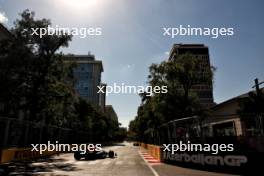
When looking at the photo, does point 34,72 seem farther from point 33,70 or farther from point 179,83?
point 179,83

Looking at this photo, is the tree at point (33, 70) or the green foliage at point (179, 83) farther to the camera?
the green foliage at point (179, 83)

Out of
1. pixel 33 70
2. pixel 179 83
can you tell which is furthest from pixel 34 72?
pixel 179 83

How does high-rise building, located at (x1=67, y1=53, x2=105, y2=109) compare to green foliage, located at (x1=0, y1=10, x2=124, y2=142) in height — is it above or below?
above

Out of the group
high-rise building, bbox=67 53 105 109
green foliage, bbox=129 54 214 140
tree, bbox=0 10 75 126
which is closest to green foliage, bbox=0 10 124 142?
tree, bbox=0 10 75 126

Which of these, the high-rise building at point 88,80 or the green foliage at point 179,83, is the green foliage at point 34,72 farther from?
the high-rise building at point 88,80

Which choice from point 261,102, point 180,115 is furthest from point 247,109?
point 180,115

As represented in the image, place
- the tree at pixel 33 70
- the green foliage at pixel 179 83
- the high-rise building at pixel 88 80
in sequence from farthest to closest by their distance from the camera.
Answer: the high-rise building at pixel 88 80
the green foliage at pixel 179 83
the tree at pixel 33 70

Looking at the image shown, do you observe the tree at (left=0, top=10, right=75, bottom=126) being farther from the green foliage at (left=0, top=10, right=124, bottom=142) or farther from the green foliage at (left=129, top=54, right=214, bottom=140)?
the green foliage at (left=129, top=54, right=214, bottom=140)

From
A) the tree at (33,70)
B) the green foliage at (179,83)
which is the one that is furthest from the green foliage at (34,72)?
the green foliage at (179,83)

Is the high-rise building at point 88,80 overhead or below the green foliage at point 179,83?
overhead

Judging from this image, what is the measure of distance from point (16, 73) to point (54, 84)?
218 inches

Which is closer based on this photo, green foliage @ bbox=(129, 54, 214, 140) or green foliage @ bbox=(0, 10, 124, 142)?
green foliage @ bbox=(0, 10, 124, 142)

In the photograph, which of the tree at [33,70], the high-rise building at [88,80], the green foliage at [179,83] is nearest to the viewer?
the tree at [33,70]

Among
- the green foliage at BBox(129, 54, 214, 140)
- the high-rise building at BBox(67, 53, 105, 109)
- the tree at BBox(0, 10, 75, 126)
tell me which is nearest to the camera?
the tree at BBox(0, 10, 75, 126)
